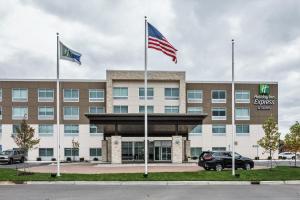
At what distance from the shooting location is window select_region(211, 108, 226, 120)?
7300cm

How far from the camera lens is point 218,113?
73.2 m

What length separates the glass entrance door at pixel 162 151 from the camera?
60875 mm

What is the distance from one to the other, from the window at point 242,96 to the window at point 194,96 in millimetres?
6338

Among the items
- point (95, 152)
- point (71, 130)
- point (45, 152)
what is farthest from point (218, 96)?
point (45, 152)

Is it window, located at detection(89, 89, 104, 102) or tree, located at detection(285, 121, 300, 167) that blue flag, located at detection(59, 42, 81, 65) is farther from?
window, located at detection(89, 89, 104, 102)

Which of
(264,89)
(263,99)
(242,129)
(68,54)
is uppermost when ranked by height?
(264,89)

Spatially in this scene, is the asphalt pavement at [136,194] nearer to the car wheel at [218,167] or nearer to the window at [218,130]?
the car wheel at [218,167]

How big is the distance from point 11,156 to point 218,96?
119 feet

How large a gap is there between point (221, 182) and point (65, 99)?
167ft

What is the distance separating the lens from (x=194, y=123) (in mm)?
48156

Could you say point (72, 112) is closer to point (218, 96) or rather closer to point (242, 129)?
point (218, 96)

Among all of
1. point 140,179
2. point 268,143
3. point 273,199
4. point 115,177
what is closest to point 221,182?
point 140,179

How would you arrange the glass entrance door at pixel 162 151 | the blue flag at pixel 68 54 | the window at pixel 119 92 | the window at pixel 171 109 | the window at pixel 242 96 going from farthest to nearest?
1. the window at pixel 242 96
2. the window at pixel 171 109
3. the window at pixel 119 92
4. the glass entrance door at pixel 162 151
5. the blue flag at pixel 68 54

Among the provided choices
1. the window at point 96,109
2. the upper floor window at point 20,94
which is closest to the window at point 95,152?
the window at point 96,109
